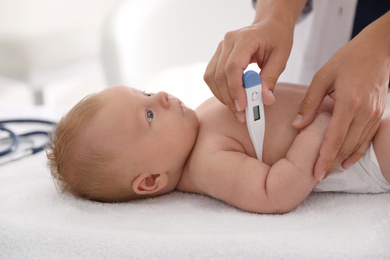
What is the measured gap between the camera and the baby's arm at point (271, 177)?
824 millimetres

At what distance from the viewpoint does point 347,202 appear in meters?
0.87

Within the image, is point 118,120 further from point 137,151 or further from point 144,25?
point 144,25

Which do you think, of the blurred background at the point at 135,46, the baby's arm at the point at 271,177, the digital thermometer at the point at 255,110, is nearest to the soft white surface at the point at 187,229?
the baby's arm at the point at 271,177

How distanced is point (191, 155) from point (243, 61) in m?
0.27

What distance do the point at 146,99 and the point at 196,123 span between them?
0.13 meters

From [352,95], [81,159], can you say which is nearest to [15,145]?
[81,159]

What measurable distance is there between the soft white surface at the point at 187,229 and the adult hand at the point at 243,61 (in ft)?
0.76

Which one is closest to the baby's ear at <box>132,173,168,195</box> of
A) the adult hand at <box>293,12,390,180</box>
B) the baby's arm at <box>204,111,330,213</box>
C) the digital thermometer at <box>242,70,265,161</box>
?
the baby's arm at <box>204,111,330,213</box>

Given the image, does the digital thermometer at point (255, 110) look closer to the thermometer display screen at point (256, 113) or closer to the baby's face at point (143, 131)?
the thermometer display screen at point (256, 113)

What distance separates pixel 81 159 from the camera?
2.94 ft

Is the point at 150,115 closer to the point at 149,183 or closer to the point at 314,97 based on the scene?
the point at 149,183

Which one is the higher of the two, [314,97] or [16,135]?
[314,97]

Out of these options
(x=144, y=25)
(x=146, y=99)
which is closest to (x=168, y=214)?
(x=146, y=99)

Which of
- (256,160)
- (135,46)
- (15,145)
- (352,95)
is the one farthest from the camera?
(135,46)
